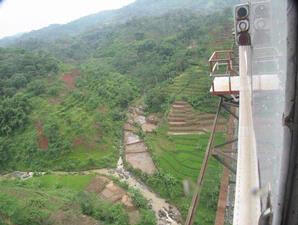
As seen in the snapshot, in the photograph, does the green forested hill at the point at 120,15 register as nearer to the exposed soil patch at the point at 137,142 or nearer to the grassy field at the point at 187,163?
the exposed soil patch at the point at 137,142

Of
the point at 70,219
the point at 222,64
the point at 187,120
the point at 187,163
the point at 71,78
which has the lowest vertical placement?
the point at 187,163

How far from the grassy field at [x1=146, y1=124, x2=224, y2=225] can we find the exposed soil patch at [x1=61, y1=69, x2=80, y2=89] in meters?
10.4

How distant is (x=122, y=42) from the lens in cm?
4703

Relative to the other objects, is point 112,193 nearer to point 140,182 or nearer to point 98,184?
point 98,184

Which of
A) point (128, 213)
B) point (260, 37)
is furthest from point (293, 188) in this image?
point (128, 213)

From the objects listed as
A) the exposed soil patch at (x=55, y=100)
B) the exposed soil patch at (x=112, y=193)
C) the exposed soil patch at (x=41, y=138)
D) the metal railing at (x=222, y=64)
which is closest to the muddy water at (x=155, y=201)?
the exposed soil patch at (x=112, y=193)

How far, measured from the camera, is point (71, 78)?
31.5m

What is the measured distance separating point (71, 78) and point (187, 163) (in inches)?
638

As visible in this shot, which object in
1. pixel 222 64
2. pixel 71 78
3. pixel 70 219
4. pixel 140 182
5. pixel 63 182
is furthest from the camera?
pixel 71 78

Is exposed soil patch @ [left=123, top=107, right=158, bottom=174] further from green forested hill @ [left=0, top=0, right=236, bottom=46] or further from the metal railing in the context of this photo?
green forested hill @ [left=0, top=0, right=236, bottom=46]

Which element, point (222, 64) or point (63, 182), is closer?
point (222, 64)

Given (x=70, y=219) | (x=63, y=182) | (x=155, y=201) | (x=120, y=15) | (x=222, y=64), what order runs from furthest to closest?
(x=120, y=15), (x=63, y=182), (x=155, y=201), (x=70, y=219), (x=222, y=64)

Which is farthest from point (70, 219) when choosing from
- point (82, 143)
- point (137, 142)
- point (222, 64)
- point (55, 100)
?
point (55, 100)

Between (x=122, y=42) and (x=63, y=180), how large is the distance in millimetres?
30194
